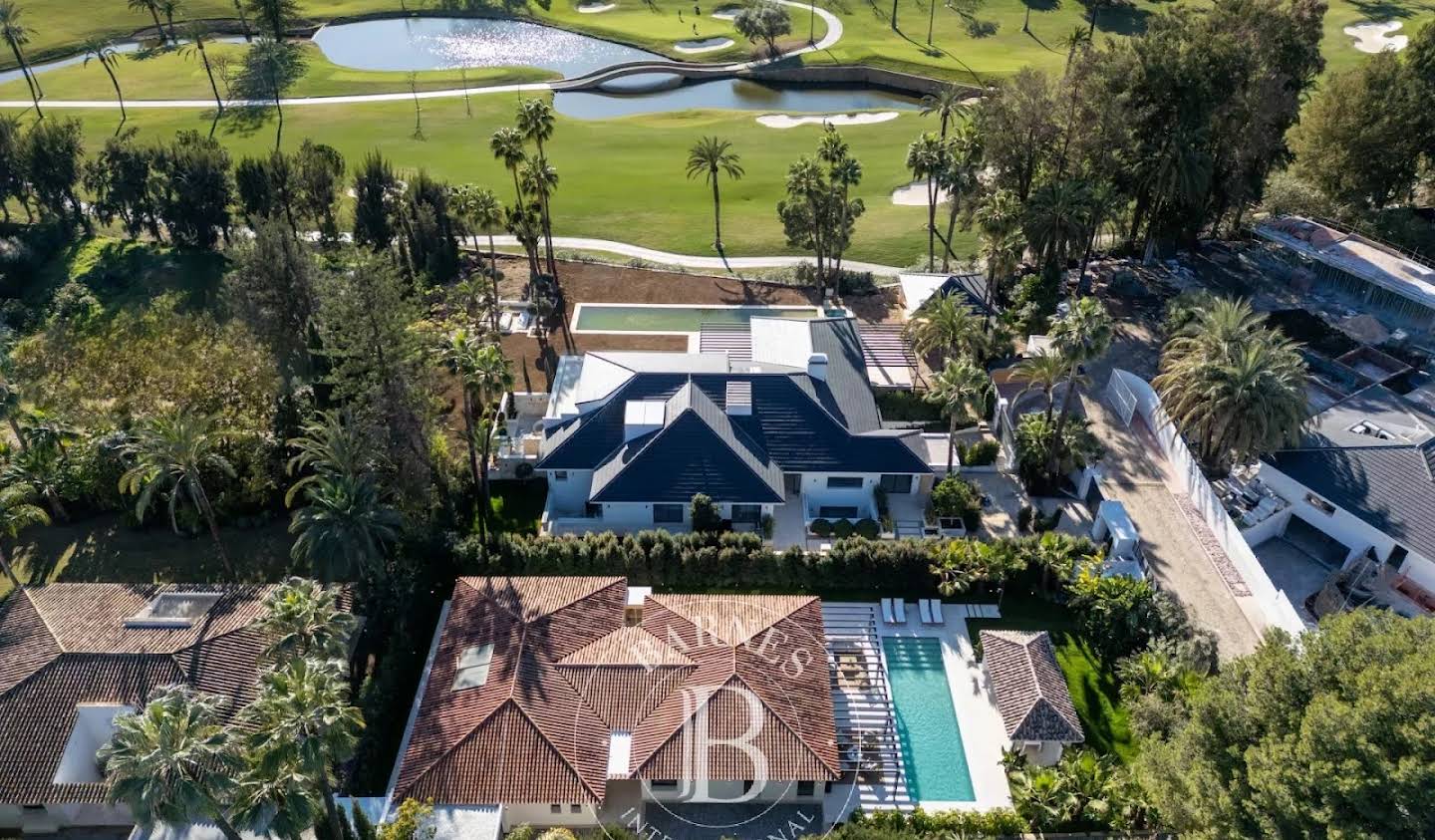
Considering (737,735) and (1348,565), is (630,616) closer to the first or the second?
(737,735)

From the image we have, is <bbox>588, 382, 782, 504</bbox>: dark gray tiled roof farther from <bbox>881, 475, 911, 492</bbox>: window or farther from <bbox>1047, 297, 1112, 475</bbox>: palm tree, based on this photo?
<bbox>1047, 297, 1112, 475</bbox>: palm tree

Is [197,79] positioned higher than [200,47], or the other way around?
[200,47]

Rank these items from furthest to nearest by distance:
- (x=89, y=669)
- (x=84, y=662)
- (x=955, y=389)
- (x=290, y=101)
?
1. (x=290, y=101)
2. (x=955, y=389)
3. (x=84, y=662)
4. (x=89, y=669)

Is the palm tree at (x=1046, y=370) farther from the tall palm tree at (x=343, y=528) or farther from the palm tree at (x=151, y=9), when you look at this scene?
the palm tree at (x=151, y=9)

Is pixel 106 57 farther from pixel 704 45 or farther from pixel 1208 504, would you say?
pixel 1208 504

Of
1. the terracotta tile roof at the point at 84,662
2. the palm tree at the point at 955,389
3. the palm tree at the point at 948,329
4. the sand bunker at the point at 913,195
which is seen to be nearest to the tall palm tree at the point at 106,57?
the terracotta tile roof at the point at 84,662

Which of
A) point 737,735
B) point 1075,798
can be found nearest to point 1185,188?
point 1075,798

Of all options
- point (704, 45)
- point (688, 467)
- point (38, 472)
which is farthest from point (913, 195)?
point (38, 472)
